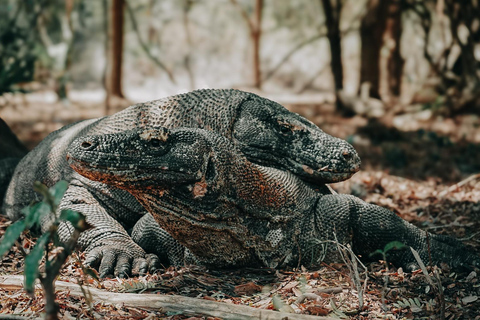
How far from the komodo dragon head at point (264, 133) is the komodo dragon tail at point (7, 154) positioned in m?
1.94

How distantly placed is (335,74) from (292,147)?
8.47 metres

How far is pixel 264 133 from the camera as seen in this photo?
3.61 metres

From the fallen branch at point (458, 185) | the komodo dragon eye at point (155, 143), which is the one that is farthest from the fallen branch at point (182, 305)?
the fallen branch at point (458, 185)

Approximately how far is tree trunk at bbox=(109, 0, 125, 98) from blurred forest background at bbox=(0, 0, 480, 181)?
30mm

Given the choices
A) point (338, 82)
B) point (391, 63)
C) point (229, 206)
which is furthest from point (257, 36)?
point (229, 206)

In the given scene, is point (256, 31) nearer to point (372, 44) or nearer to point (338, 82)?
point (338, 82)

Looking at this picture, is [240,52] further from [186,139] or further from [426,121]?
[186,139]

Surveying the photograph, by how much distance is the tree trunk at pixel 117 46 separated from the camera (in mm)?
11883

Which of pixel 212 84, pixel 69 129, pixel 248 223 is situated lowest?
pixel 212 84

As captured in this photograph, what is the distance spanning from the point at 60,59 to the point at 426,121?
1119cm

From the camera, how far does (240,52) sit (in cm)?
2775

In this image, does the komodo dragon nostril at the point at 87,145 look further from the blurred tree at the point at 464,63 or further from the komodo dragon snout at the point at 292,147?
the blurred tree at the point at 464,63

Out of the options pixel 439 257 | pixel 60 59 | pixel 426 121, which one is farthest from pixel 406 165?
pixel 60 59

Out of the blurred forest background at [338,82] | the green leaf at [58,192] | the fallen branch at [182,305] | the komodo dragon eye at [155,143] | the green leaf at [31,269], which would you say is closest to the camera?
the green leaf at [31,269]
